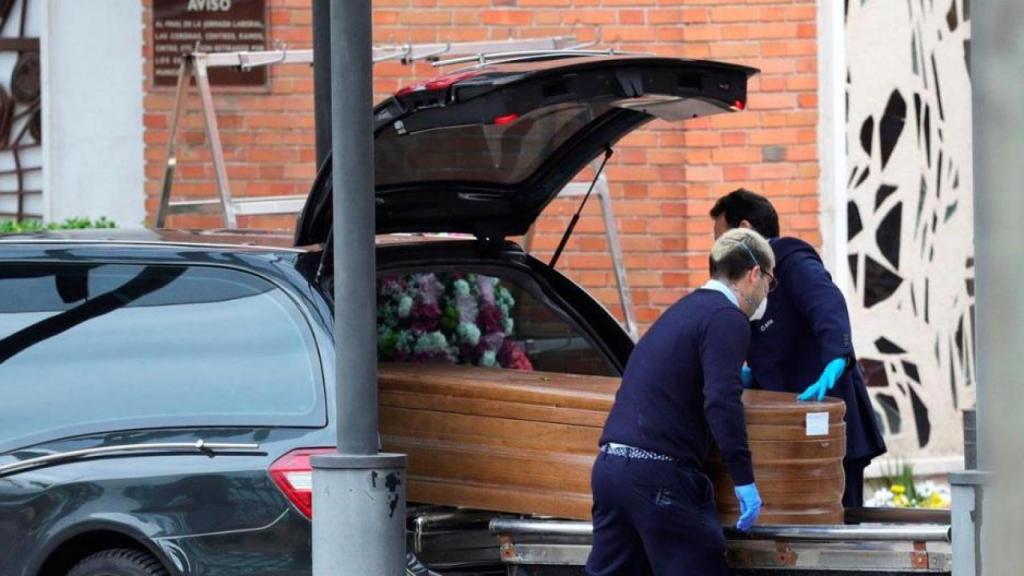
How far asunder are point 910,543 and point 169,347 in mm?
2351

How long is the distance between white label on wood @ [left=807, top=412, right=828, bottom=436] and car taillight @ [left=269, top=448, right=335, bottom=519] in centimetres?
147

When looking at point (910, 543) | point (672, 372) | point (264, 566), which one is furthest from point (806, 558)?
point (264, 566)

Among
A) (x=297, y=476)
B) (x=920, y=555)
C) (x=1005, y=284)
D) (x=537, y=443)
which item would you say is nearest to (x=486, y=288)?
(x=537, y=443)

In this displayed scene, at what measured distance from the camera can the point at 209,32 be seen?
998cm

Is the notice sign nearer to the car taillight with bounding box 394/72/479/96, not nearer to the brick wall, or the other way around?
the brick wall

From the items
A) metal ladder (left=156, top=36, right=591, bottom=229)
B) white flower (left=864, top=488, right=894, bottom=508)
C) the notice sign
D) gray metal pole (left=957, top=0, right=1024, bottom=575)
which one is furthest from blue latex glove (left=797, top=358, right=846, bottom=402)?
the notice sign

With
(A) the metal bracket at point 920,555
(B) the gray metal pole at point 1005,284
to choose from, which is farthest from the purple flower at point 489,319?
(B) the gray metal pole at point 1005,284

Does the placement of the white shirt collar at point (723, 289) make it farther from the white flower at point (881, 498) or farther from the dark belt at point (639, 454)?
the white flower at point (881, 498)

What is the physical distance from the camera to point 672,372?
5402 mm

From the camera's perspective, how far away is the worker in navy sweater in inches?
208

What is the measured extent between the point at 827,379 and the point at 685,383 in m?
0.93

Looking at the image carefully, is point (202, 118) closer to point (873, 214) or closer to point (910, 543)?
point (873, 214)

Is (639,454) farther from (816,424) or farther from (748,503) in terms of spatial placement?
(816,424)

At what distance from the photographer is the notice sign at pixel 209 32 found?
995cm
